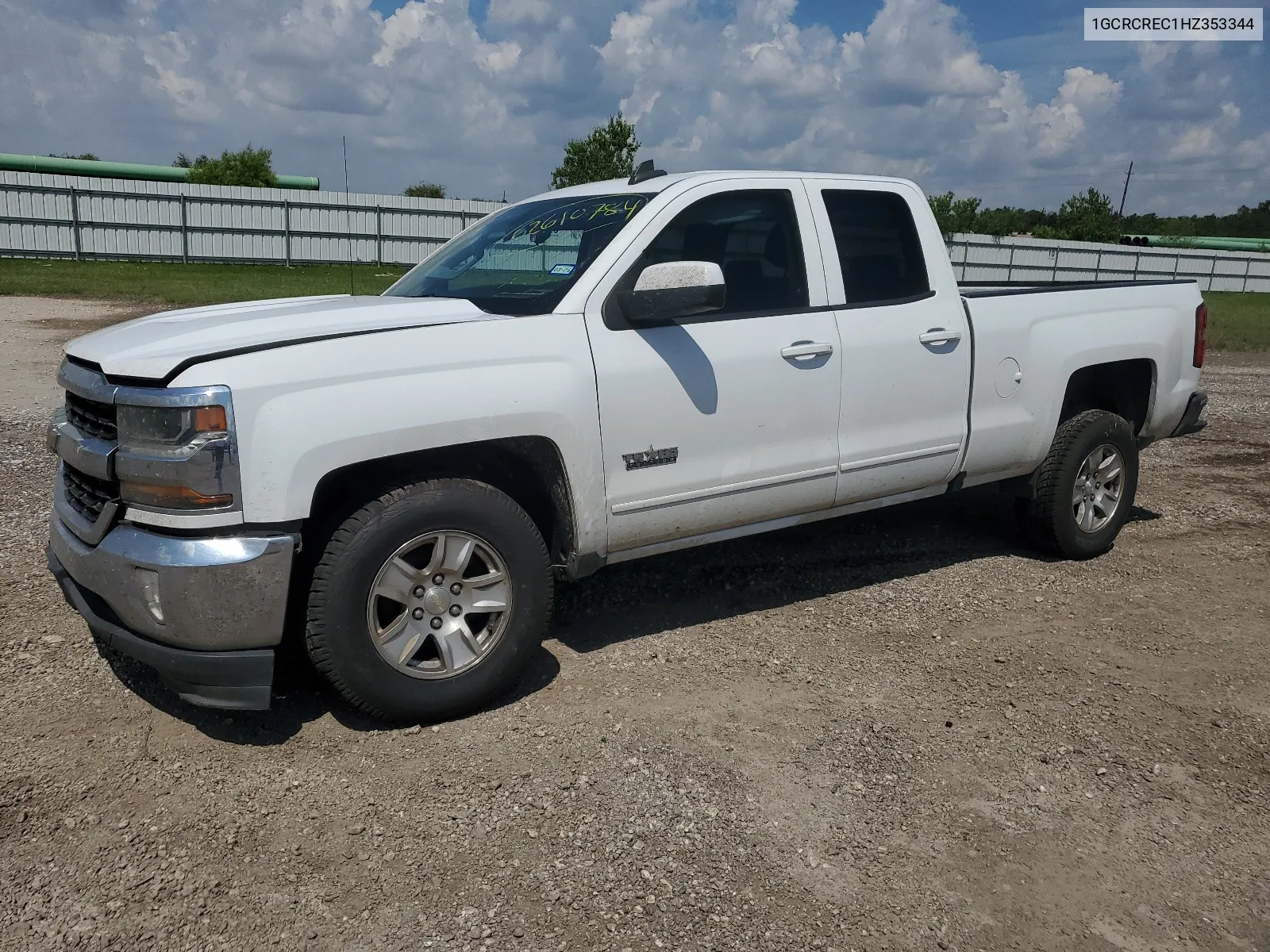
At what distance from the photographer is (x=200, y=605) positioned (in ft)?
10.4

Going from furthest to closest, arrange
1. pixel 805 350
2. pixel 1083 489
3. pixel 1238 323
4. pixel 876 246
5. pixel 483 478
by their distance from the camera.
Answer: pixel 1238 323, pixel 1083 489, pixel 876 246, pixel 805 350, pixel 483 478

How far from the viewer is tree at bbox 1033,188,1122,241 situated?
5700cm

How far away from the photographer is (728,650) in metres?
4.43

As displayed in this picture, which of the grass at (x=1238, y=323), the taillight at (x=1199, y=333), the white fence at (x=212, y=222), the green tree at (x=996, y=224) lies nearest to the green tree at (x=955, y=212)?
the green tree at (x=996, y=224)

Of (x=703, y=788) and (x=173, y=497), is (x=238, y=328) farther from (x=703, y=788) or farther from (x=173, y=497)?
(x=703, y=788)

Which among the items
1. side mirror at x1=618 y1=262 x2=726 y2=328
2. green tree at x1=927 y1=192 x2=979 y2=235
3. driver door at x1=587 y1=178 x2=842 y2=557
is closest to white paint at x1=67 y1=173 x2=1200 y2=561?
driver door at x1=587 y1=178 x2=842 y2=557

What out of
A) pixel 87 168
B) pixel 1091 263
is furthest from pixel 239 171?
pixel 1091 263

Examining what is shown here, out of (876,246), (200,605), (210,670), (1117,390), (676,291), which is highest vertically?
(876,246)

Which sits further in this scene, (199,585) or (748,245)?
(748,245)

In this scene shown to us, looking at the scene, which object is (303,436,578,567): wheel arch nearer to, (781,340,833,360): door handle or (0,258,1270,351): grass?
(781,340,833,360): door handle

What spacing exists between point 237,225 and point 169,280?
929 cm

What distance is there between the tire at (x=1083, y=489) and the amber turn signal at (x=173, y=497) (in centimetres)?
421

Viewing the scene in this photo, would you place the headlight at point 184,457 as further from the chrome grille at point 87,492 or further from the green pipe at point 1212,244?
the green pipe at point 1212,244

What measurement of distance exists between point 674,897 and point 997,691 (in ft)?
6.25
